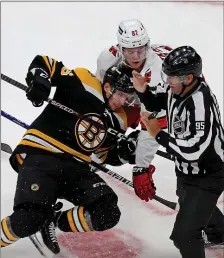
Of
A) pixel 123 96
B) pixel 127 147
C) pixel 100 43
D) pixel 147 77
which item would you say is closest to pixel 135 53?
pixel 147 77

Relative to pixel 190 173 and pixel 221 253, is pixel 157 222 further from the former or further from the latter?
pixel 190 173

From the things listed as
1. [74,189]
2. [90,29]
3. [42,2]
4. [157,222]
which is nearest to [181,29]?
[90,29]

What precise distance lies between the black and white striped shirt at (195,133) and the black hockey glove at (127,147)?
485 mm

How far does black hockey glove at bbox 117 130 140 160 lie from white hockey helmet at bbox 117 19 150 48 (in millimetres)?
442

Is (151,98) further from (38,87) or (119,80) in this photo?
(38,87)

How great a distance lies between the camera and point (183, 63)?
2.09m

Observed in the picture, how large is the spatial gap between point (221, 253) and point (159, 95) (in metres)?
0.76

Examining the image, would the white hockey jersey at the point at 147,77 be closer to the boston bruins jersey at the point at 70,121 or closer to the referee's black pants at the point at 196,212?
the boston bruins jersey at the point at 70,121

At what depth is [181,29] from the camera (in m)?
4.88

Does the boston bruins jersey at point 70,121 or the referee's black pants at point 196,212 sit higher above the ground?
the boston bruins jersey at point 70,121

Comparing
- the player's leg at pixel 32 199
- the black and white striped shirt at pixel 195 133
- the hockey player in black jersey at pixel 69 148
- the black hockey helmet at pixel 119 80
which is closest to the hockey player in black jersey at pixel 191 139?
the black and white striped shirt at pixel 195 133

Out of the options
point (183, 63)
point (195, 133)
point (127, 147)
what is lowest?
point (127, 147)

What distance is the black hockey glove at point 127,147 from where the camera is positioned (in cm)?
271

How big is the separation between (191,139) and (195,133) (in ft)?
0.08
